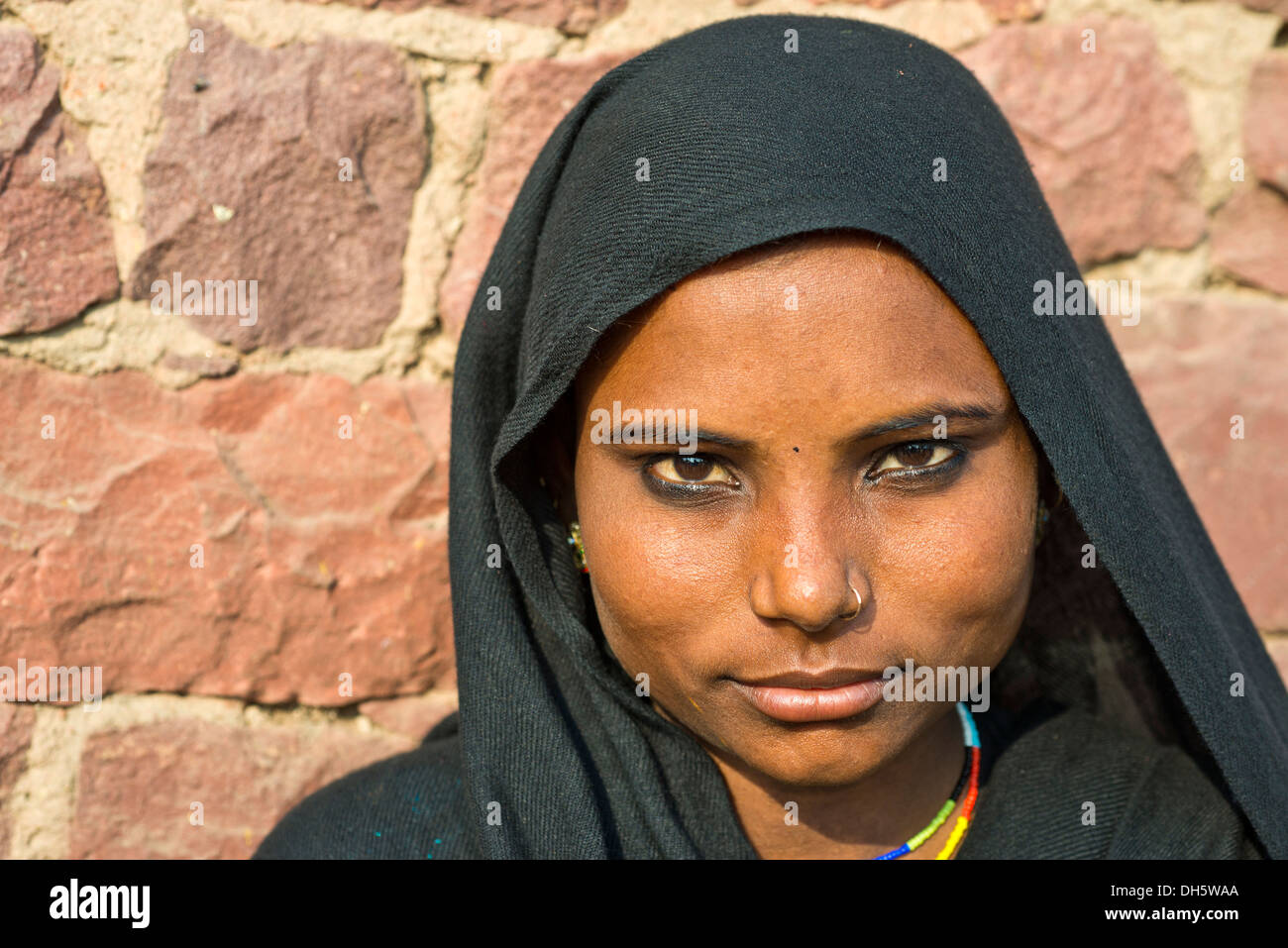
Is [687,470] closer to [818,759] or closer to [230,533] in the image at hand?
[818,759]

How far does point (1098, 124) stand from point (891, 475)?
1.05 m

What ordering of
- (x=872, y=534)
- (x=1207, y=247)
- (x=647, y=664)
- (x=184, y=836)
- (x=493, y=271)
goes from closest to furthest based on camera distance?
(x=872, y=534)
(x=647, y=664)
(x=493, y=271)
(x=184, y=836)
(x=1207, y=247)

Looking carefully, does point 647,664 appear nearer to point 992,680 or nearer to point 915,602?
point 915,602

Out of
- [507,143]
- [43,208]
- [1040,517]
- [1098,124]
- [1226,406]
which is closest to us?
[1040,517]

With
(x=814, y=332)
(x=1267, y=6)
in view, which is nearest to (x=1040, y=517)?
(x=814, y=332)

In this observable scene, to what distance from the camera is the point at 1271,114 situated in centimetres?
214

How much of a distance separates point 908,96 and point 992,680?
1.03 meters

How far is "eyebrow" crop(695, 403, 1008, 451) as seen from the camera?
1350 millimetres

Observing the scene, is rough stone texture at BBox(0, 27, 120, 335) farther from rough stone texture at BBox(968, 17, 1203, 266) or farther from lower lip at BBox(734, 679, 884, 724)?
rough stone texture at BBox(968, 17, 1203, 266)

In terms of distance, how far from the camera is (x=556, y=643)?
5.63 feet

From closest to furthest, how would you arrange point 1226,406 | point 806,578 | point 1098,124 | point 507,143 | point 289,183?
point 806,578 → point 289,183 → point 507,143 → point 1098,124 → point 1226,406

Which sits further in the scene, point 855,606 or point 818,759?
point 818,759

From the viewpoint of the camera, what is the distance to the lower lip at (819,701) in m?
1.43
